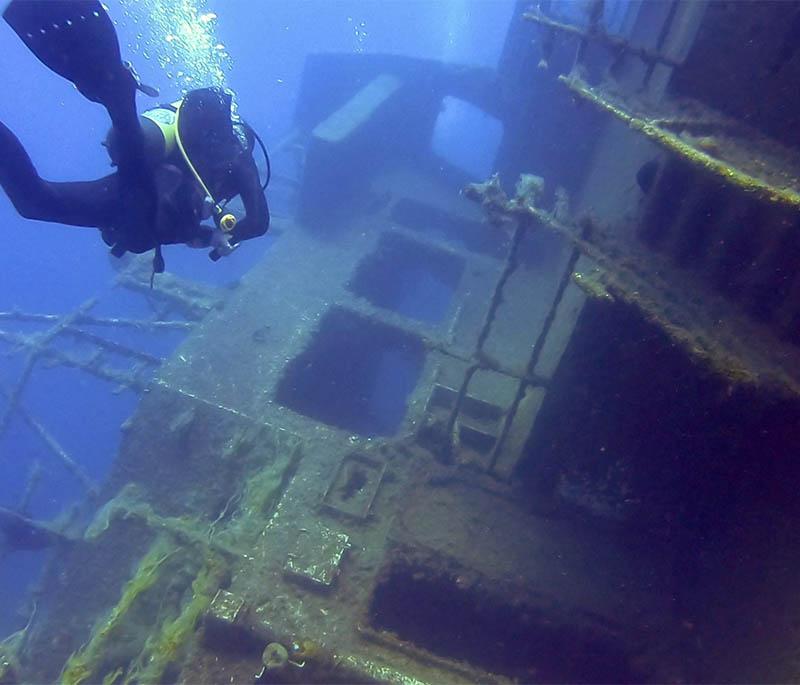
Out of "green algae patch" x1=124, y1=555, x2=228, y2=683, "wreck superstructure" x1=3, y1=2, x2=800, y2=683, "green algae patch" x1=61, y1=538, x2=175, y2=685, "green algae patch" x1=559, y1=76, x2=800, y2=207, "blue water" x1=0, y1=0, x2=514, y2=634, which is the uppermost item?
"green algae patch" x1=559, y1=76, x2=800, y2=207

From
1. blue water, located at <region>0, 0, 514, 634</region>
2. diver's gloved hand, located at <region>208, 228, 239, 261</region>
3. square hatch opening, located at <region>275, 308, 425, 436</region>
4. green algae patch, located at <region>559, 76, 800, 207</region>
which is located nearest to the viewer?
green algae patch, located at <region>559, 76, 800, 207</region>

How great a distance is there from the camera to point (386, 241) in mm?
9156

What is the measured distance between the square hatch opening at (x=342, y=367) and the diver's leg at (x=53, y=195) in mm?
2866

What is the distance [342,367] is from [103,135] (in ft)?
16.6

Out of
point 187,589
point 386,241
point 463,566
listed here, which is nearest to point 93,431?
point 386,241

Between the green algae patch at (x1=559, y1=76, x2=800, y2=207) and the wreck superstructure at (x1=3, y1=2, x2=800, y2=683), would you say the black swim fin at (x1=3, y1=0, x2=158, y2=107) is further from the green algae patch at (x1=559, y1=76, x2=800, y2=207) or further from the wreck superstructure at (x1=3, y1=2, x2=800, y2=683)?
the green algae patch at (x1=559, y1=76, x2=800, y2=207)

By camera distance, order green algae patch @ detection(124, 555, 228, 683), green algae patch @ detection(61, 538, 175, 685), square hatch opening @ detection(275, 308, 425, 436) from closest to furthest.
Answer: green algae patch @ detection(124, 555, 228, 683) < green algae patch @ detection(61, 538, 175, 685) < square hatch opening @ detection(275, 308, 425, 436)

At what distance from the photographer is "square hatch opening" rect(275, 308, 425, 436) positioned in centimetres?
705

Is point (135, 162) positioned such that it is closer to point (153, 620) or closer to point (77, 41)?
point (77, 41)

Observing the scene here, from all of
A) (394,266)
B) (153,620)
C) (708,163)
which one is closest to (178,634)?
(153,620)

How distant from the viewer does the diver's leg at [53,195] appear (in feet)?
11.5

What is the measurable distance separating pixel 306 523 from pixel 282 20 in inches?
4310

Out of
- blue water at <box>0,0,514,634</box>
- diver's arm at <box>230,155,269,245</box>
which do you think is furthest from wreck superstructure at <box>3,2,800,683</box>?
blue water at <box>0,0,514,634</box>

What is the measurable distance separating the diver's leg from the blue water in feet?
20.6
